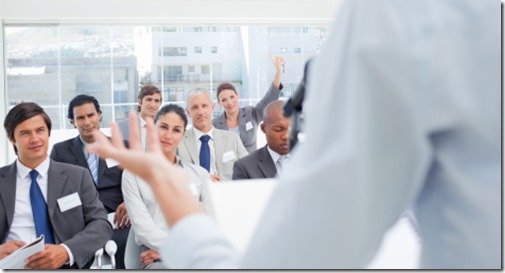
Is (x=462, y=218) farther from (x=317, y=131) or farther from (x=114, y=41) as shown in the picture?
(x=114, y=41)

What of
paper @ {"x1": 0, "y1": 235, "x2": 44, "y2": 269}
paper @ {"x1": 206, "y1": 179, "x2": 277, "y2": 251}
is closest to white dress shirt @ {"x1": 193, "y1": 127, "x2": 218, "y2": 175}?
paper @ {"x1": 0, "y1": 235, "x2": 44, "y2": 269}

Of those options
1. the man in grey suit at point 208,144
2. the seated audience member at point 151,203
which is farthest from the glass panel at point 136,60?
the seated audience member at point 151,203

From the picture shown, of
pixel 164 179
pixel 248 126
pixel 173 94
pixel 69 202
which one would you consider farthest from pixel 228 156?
pixel 164 179

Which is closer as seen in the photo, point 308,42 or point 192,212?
point 192,212

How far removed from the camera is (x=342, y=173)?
0.43m

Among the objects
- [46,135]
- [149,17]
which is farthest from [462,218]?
[149,17]

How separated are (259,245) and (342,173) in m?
0.10

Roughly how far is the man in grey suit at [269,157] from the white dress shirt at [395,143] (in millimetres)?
2950

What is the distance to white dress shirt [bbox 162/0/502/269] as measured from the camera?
1.40 ft

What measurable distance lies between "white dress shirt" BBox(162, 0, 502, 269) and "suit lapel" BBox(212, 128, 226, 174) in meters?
3.97

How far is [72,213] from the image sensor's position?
303 cm

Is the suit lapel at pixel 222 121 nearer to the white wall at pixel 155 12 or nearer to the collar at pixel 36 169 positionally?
the white wall at pixel 155 12

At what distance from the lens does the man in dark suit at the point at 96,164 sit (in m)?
3.73

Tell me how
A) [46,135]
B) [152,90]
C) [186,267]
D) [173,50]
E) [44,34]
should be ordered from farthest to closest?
1. [173,50]
2. [44,34]
3. [152,90]
4. [46,135]
5. [186,267]
